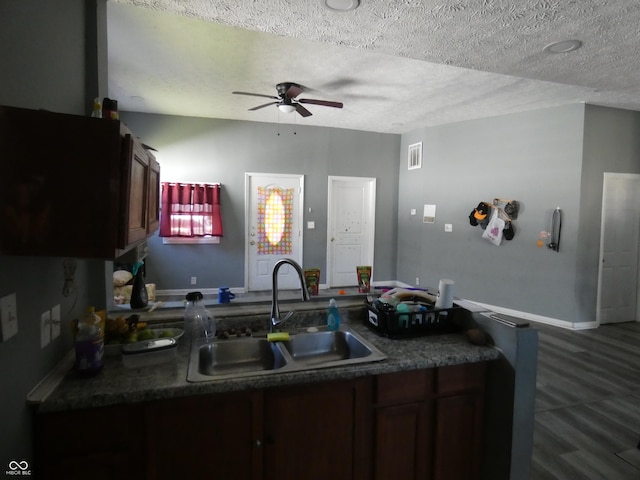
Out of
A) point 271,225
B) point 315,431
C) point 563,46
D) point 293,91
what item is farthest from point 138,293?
point 271,225

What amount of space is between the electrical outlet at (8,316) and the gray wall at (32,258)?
0.02 m

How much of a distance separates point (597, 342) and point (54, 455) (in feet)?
15.7

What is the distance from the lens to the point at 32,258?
1.10m

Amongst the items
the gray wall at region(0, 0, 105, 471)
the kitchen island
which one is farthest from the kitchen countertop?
the gray wall at region(0, 0, 105, 471)

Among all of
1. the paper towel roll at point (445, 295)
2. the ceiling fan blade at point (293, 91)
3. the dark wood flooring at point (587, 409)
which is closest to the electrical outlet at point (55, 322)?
the paper towel roll at point (445, 295)

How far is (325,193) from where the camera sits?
230 inches

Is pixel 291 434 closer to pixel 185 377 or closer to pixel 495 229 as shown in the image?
pixel 185 377

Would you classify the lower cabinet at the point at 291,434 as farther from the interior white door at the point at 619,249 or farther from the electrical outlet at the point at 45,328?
the interior white door at the point at 619,249

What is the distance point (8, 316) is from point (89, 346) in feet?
1.10

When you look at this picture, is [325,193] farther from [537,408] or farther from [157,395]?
[157,395]

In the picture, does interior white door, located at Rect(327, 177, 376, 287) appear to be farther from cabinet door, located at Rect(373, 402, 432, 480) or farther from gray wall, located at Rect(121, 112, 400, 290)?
cabinet door, located at Rect(373, 402, 432, 480)

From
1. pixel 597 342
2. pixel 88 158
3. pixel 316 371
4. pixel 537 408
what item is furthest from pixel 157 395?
pixel 597 342

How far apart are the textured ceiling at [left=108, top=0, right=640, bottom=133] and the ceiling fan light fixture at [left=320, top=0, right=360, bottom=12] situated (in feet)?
0.12

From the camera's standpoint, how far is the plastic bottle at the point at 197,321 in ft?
Answer: 5.40
